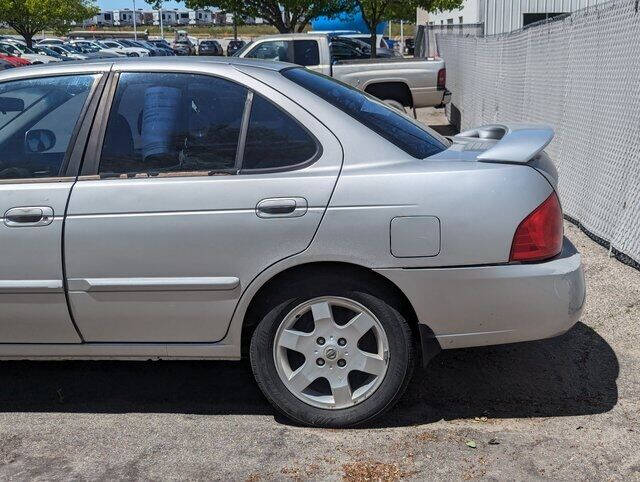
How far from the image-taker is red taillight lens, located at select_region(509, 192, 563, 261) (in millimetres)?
3672

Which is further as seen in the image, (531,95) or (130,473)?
(531,95)

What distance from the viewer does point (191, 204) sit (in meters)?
3.75

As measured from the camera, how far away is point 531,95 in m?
9.39

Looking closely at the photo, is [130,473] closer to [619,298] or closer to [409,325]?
[409,325]

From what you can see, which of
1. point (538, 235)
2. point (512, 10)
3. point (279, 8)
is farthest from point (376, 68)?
point (279, 8)

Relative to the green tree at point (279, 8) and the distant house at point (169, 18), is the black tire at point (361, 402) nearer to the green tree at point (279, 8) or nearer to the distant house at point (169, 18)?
the green tree at point (279, 8)

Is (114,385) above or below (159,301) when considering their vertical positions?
below

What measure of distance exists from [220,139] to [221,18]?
124 m

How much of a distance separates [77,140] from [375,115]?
1432mm

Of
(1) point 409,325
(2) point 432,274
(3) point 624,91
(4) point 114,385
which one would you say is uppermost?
(3) point 624,91

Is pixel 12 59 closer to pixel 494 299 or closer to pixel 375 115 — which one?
pixel 375 115

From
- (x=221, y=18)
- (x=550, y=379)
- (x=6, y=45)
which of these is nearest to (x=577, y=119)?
(x=550, y=379)

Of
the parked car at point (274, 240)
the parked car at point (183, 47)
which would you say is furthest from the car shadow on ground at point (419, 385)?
the parked car at point (183, 47)

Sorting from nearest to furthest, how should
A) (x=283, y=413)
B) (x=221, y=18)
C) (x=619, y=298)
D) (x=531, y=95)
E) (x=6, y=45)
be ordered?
(x=283, y=413) < (x=619, y=298) < (x=531, y=95) < (x=6, y=45) < (x=221, y=18)
